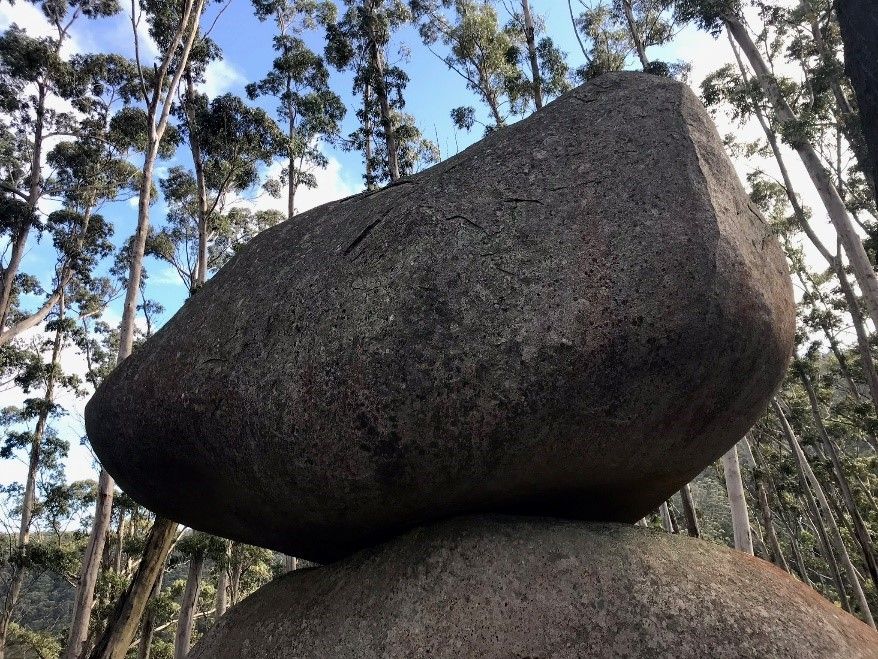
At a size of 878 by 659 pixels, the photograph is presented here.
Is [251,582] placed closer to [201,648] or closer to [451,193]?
Result: [201,648]

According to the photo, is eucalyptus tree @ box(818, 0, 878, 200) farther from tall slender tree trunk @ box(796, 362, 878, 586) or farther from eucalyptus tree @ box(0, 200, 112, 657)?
eucalyptus tree @ box(0, 200, 112, 657)

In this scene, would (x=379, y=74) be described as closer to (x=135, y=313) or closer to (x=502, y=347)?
(x=135, y=313)

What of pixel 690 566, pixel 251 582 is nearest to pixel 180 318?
pixel 690 566

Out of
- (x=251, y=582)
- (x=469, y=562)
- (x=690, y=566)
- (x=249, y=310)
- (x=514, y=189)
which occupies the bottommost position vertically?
(x=251, y=582)

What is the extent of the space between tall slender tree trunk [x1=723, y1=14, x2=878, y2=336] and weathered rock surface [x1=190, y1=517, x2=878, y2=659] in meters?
8.19

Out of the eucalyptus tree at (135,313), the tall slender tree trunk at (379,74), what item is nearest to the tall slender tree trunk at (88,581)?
the eucalyptus tree at (135,313)

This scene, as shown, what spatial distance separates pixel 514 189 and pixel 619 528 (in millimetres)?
2008

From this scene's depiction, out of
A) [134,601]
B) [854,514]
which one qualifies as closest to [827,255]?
[854,514]

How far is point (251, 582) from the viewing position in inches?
1051

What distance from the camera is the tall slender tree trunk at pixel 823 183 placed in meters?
9.44

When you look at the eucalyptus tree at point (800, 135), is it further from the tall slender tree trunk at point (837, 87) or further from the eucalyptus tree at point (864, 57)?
the eucalyptus tree at point (864, 57)

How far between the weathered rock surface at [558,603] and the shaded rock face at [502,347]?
278 millimetres

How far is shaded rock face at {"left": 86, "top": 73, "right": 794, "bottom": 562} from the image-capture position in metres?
2.95

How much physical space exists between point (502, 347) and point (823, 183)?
33.2 ft
